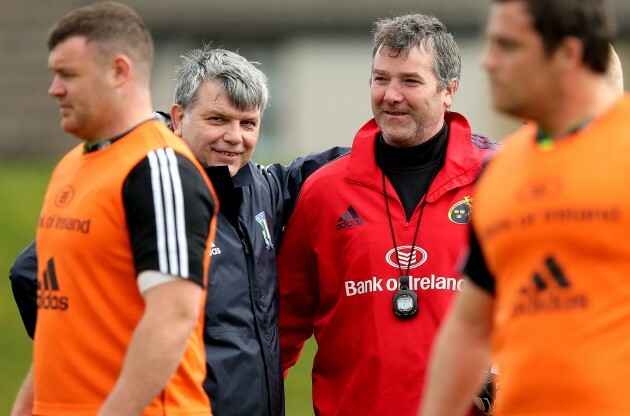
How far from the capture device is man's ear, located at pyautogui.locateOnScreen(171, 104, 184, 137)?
5.55 metres

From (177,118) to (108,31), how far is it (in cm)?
143

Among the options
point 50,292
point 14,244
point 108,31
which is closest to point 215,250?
point 50,292

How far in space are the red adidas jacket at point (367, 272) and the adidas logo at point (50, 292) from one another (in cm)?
156

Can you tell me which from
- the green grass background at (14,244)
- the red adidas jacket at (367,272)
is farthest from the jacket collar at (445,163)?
the green grass background at (14,244)

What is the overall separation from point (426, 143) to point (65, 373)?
205 cm

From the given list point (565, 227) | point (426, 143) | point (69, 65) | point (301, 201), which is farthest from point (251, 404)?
point (565, 227)

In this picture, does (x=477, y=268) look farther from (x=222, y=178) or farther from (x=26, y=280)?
(x=26, y=280)

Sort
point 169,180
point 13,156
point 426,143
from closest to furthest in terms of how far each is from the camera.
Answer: point 169,180 → point 426,143 → point 13,156

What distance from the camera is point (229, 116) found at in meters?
5.41

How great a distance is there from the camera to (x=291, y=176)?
5.91 metres

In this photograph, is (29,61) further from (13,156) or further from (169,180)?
(169,180)

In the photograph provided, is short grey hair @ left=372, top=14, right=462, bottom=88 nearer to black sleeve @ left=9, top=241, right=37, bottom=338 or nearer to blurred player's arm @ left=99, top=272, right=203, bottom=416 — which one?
black sleeve @ left=9, top=241, right=37, bottom=338

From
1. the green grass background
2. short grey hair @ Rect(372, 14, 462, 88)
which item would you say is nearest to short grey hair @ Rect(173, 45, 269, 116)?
short grey hair @ Rect(372, 14, 462, 88)

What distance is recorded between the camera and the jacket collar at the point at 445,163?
5.45m
